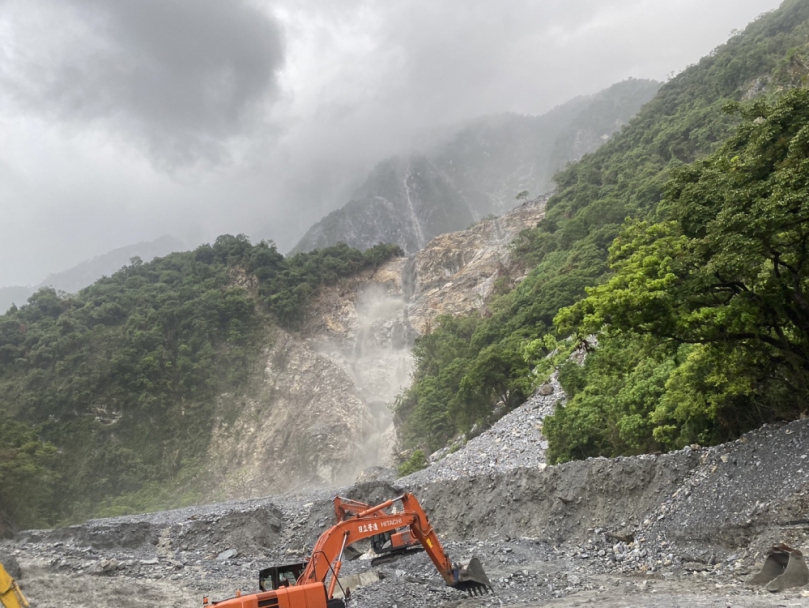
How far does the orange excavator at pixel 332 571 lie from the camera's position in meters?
6.91

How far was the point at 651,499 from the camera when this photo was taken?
1168 centimetres

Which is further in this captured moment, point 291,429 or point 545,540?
point 291,429

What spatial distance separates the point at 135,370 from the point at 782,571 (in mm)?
59150

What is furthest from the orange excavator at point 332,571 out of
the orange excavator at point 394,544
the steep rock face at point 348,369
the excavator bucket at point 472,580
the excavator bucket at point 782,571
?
the steep rock face at point 348,369

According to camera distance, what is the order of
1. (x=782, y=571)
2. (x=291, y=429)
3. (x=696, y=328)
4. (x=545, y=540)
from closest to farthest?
(x=782, y=571), (x=696, y=328), (x=545, y=540), (x=291, y=429)

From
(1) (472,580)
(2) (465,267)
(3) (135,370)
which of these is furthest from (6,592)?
(2) (465,267)

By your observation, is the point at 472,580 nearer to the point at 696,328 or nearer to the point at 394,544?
the point at 394,544

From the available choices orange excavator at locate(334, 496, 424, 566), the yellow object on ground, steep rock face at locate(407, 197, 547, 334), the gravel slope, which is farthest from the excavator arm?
steep rock face at locate(407, 197, 547, 334)

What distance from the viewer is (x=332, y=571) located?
26.3 feet

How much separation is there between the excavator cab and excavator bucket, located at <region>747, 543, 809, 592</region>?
7296 millimetres

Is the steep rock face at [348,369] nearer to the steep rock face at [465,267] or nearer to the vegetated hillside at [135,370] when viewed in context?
the steep rock face at [465,267]

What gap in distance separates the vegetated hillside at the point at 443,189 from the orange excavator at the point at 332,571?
397ft

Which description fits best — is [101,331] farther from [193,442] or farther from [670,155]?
[670,155]

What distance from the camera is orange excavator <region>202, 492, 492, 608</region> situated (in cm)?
691
